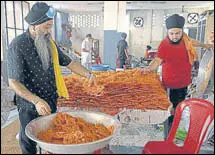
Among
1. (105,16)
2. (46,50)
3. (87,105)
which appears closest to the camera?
(105,16)

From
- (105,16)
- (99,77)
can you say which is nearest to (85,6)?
(105,16)

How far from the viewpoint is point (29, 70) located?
0.66 m

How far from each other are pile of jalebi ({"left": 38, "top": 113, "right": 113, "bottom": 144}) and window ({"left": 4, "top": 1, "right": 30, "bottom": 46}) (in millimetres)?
233

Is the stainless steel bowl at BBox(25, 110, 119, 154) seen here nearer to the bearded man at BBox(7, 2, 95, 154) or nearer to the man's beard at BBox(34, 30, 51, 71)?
the bearded man at BBox(7, 2, 95, 154)

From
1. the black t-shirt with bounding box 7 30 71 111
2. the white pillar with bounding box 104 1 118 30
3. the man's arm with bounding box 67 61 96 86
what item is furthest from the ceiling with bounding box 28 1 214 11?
the man's arm with bounding box 67 61 96 86

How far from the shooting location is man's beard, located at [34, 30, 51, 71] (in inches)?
25.4

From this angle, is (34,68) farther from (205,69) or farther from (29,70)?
(205,69)

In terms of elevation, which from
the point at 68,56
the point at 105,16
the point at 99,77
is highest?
the point at 105,16

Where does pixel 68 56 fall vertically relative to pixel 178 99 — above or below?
above

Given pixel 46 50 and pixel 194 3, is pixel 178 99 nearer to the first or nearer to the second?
pixel 194 3

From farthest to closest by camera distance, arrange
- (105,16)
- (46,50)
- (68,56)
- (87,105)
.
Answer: (87,105)
(68,56)
(46,50)
(105,16)

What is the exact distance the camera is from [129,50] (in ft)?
2.33

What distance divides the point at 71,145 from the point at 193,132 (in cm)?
37

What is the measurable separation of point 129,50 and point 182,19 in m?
0.19
